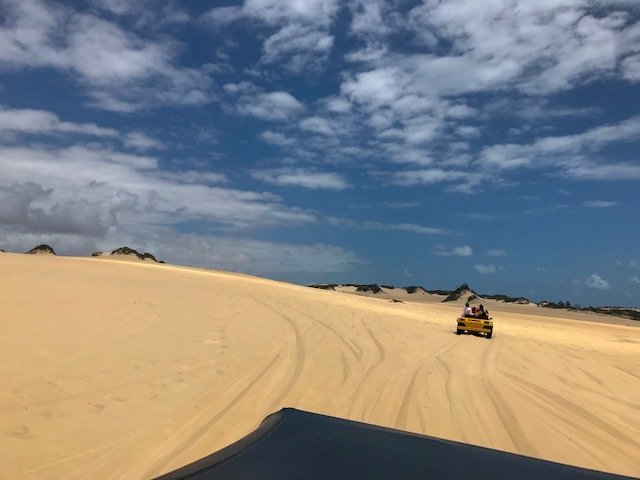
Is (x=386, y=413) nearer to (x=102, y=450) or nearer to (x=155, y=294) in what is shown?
(x=102, y=450)

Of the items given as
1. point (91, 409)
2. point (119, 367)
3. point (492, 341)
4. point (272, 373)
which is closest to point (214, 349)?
point (272, 373)

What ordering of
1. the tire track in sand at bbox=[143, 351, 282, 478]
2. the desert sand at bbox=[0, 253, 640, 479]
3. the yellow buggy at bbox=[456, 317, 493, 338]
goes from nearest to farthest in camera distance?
the tire track in sand at bbox=[143, 351, 282, 478]
the desert sand at bbox=[0, 253, 640, 479]
the yellow buggy at bbox=[456, 317, 493, 338]

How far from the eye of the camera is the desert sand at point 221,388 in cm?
488

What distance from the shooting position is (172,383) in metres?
6.87

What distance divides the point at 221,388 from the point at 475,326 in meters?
12.9

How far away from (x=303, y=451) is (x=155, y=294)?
1312cm

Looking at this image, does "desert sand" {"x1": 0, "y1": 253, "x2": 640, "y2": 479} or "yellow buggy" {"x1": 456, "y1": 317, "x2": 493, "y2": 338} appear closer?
"desert sand" {"x1": 0, "y1": 253, "x2": 640, "y2": 479}

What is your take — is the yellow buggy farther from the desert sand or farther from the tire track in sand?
the tire track in sand

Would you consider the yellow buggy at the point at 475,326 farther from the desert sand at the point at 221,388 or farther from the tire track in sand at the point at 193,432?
the tire track in sand at the point at 193,432

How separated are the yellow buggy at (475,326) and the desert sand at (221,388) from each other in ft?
14.1

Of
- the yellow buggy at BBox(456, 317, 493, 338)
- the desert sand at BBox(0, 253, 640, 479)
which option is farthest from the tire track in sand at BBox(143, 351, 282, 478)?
the yellow buggy at BBox(456, 317, 493, 338)

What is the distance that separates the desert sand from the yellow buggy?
169 inches

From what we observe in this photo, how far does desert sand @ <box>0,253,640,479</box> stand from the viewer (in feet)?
16.0

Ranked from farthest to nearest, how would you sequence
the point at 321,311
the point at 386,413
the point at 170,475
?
the point at 321,311 < the point at 386,413 < the point at 170,475
